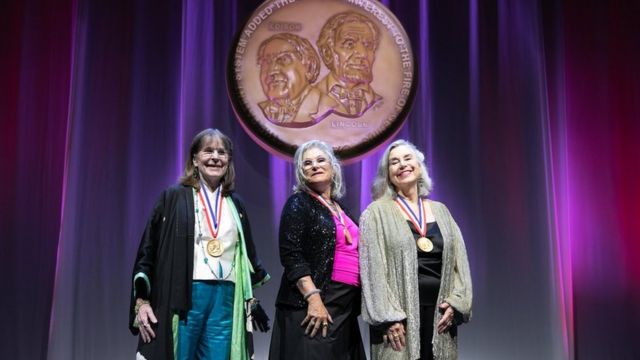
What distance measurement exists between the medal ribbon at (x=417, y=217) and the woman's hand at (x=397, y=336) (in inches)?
13.5

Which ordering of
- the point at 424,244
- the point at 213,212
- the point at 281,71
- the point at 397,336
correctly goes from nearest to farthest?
the point at 397,336
the point at 424,244
the point at 213,212
the point at 281,71

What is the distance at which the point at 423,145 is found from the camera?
120 inches

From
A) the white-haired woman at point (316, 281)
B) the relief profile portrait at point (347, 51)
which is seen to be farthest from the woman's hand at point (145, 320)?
the relief profile portrait at point (347, 51)

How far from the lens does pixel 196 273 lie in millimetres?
2049

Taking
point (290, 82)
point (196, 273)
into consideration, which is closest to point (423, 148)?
point (290, 82)

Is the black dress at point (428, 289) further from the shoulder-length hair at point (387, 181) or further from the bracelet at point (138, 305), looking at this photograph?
the bracelet at point (138, 305)

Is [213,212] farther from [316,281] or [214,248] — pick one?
[316,281]

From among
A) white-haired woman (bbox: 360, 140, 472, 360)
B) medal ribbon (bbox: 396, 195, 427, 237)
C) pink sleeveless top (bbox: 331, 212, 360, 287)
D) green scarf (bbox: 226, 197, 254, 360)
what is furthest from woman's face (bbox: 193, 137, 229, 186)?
medal ribbon (bbox: 396, 195, 427, 237)

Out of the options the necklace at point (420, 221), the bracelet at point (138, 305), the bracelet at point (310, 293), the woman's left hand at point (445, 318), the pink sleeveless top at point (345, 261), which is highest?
the necklace at point (420, 221)

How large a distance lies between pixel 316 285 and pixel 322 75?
1349mm

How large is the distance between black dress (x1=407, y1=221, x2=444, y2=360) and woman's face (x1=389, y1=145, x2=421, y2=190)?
0.24 meters

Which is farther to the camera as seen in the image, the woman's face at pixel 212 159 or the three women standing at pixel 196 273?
the woman's face at pixel 212 159

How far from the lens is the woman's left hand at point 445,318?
1.98 meters
